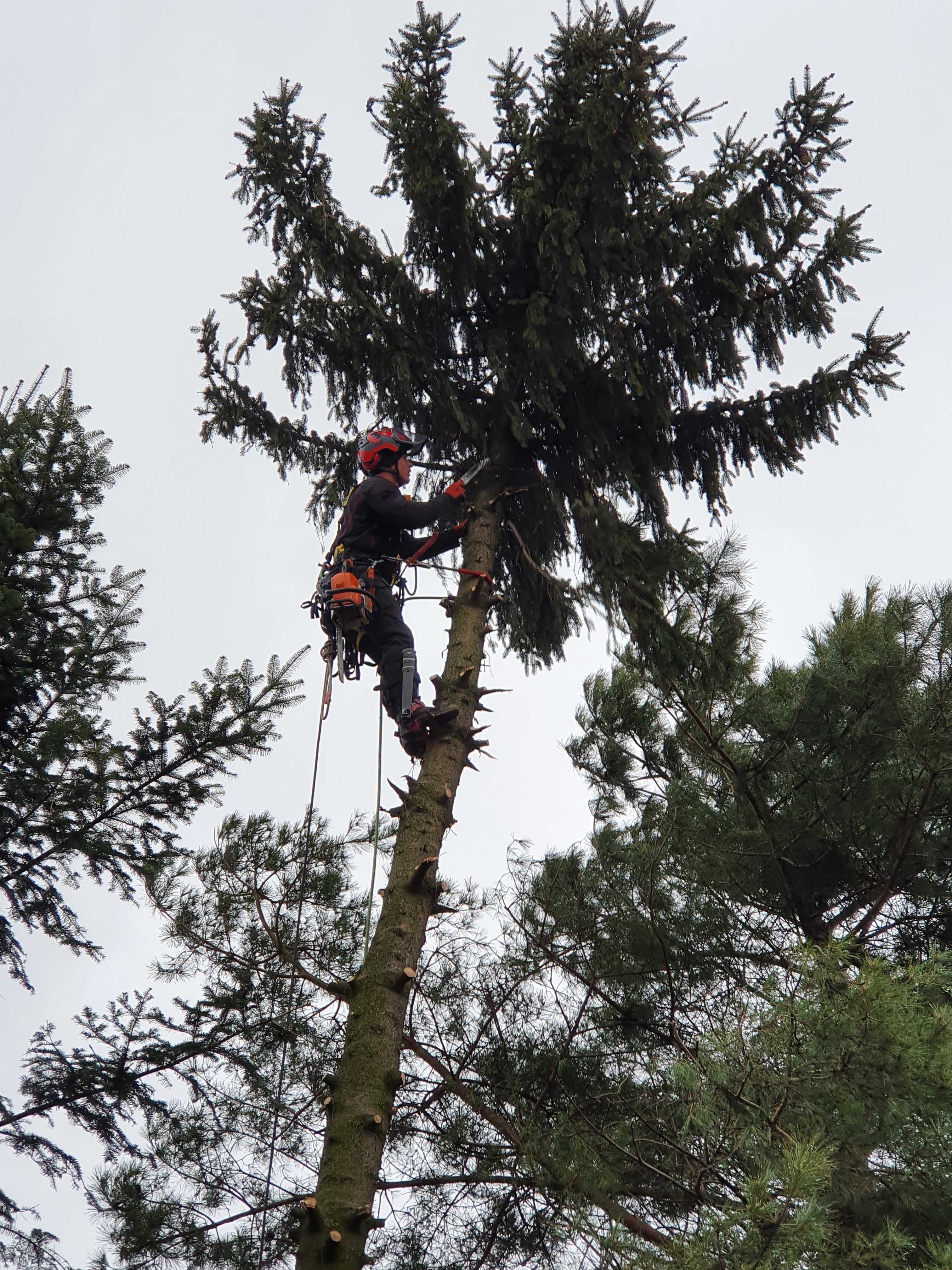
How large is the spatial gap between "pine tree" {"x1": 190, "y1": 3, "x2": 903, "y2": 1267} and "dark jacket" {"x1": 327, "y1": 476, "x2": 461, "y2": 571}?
23 centimetres

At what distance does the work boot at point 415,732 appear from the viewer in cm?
546

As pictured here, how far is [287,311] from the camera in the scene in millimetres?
6488

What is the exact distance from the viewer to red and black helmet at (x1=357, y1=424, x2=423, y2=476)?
6.37 meters

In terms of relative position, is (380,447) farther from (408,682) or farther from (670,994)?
(670,994)

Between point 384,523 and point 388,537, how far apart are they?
0.29 ft

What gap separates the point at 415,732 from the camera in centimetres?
552

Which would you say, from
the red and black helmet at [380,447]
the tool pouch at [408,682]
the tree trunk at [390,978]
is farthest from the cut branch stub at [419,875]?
the red and black helmet at [380,447]

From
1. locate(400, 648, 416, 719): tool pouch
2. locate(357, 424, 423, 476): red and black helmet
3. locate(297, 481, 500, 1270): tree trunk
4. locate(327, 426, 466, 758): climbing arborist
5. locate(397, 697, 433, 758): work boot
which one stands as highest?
locate(357, 424, 423, 476): red and black helmet

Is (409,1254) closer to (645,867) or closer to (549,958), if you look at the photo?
(549,958)

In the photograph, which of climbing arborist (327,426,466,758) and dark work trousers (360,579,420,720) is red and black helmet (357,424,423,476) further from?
dark work trousers (360,579,420,720)

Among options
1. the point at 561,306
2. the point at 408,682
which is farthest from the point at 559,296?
the point at 408,682

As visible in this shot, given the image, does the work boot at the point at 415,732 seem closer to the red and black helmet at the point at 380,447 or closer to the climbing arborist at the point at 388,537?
the climbing arborist at the point at 388,537

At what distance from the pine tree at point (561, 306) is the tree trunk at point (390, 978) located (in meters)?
0.29

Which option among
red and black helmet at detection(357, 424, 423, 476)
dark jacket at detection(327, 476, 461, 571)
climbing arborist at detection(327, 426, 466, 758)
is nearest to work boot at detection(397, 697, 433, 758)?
climbing arborist at detection(327, 426, 466, 758)
